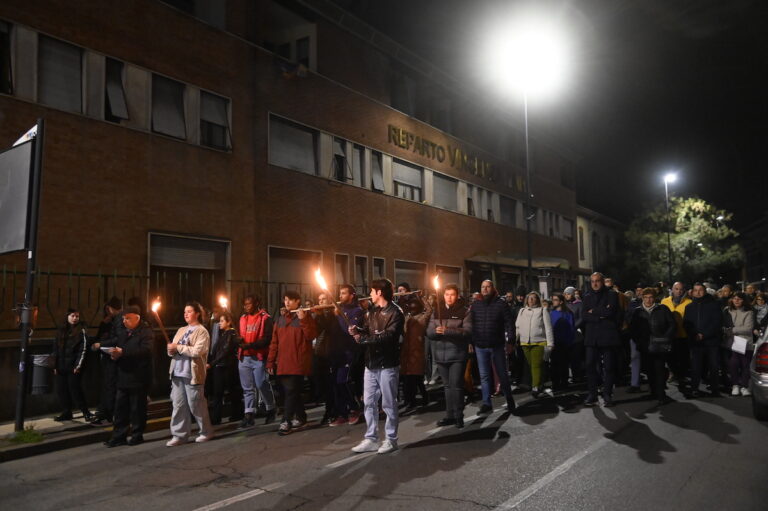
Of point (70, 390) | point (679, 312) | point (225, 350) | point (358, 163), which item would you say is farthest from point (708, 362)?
point (358, 163)

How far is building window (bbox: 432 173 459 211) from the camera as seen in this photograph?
24.4 meters

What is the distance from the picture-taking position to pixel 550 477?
548 centimetres

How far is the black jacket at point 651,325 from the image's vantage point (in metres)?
9.83

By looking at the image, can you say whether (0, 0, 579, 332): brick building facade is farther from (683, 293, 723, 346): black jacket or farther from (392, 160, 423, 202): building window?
(683, 293, 723, 346): black jacket

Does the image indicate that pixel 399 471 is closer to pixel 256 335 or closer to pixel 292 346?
pixel 292 346

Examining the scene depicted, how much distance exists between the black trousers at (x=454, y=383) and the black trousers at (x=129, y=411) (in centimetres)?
381

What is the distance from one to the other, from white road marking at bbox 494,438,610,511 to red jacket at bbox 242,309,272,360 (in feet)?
14.7

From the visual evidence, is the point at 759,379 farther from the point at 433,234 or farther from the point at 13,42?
the point at 433,234

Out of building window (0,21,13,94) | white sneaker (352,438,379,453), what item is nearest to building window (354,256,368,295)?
building window (0,21,13,94)

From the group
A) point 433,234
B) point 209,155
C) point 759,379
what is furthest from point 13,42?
point 433,234

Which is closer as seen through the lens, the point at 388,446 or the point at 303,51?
the point at 388,446

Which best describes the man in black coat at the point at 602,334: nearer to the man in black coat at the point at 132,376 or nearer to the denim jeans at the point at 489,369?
the denim jeans at the point at 489,369

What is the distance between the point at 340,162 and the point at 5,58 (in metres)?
9.82

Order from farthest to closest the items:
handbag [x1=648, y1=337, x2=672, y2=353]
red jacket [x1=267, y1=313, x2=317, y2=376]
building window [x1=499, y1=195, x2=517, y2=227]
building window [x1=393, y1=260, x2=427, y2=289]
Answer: building window [x1=499, y1=195, x2=517, y2=227] → building window [x1=393, y1=260, x2=427, y2=289] → handbag [x1=648, y1=337, x2=672, y2=353] → red jacket [x1=267, y1=313, x2=317, y2=376]
